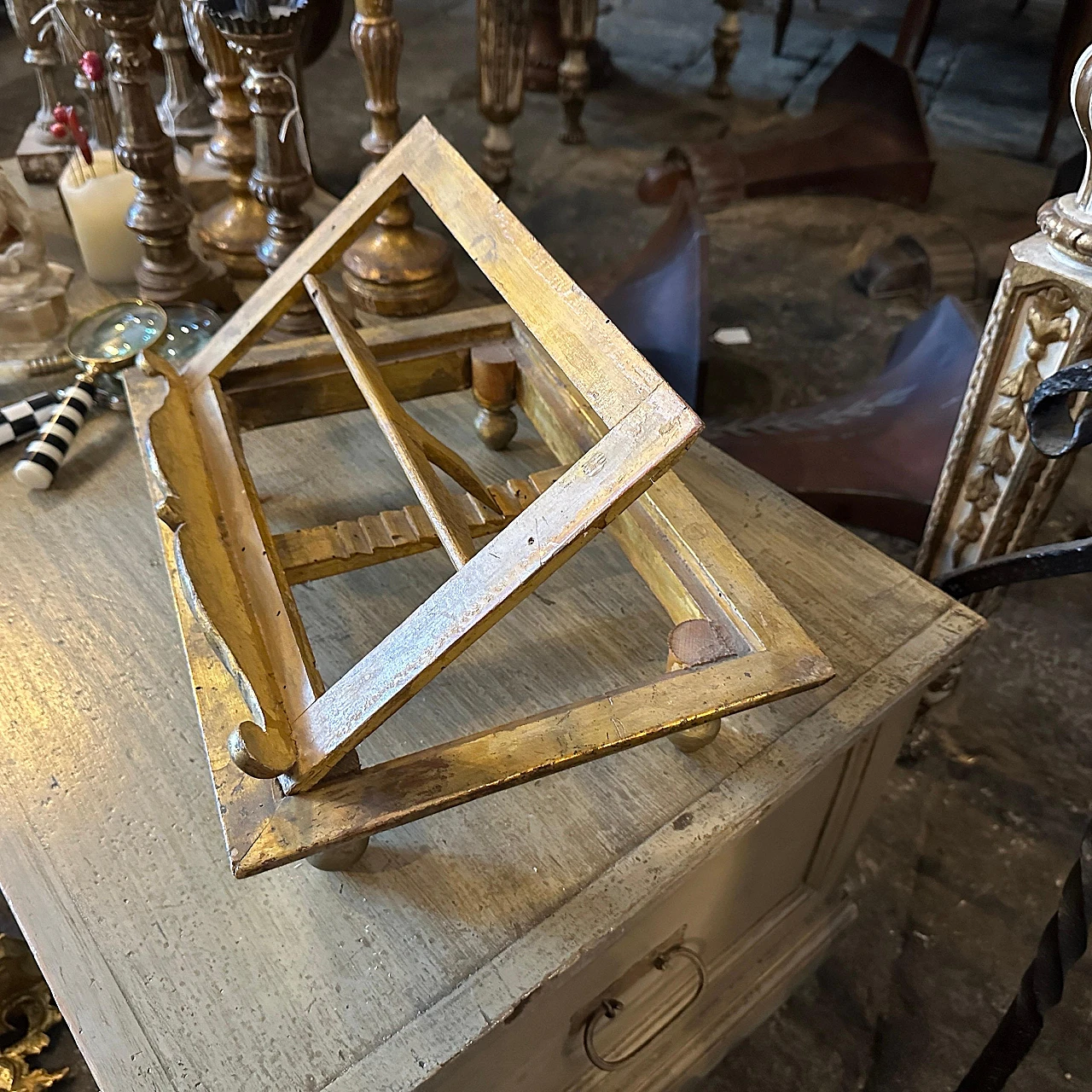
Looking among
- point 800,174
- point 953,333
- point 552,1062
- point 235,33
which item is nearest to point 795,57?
point 800,174

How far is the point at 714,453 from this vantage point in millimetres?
1122

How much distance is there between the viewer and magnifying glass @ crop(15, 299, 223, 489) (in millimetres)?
1050

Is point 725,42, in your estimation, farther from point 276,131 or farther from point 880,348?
point 276,131

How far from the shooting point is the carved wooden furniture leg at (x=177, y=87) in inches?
70.4

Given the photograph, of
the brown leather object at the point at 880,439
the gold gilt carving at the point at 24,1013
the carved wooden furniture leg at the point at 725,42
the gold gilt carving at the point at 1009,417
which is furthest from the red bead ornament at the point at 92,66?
the carved wooden furniture leg at the point at 725,42

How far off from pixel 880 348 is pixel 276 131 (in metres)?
1.55

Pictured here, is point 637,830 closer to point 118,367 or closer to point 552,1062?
point 552,1062

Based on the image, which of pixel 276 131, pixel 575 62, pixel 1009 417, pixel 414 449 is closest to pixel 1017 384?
pixel 1009 417

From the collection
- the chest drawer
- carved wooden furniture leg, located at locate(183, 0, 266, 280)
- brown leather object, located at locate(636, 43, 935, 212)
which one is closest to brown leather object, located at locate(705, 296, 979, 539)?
the chest drawer

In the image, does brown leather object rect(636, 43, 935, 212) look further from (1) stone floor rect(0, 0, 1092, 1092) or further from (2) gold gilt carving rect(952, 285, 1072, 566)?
(2) gold gilt carving rect(952, 285, 1072, 566)

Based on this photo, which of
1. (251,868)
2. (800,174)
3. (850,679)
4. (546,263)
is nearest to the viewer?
(251,868)

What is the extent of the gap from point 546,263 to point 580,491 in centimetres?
22

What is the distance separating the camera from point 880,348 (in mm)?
2240

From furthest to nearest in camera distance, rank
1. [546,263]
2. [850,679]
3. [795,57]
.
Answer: [795,57] < [850,679] < [546,263]
